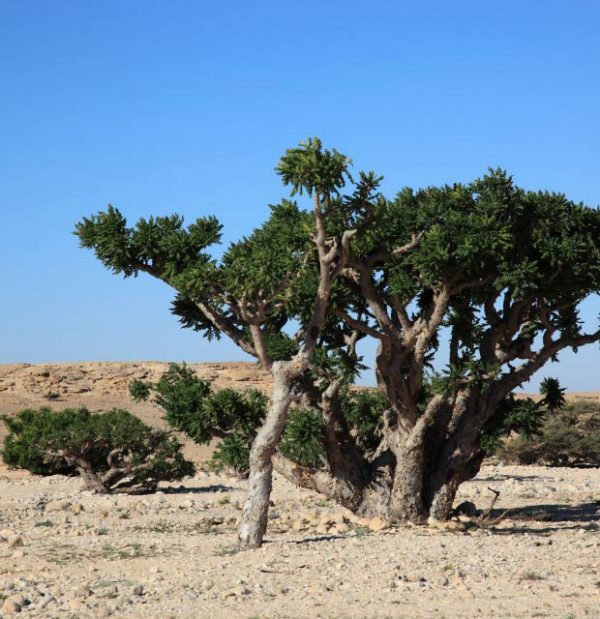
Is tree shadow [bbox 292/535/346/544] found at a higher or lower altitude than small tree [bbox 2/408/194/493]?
lower

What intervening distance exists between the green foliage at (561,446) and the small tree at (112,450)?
582 inches

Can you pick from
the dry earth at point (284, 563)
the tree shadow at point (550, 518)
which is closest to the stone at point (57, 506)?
the dry earth at point (284, 563)

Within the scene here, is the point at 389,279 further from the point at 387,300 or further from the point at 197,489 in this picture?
the point at 197,489

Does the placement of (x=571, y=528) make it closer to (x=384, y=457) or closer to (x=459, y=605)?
(x=384, y=457)

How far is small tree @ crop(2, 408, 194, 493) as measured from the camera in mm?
21688

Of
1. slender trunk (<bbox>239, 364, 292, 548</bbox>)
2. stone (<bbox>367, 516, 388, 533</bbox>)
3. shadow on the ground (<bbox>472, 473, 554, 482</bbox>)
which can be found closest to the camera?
slender trunk (<bbox>239, 364, 292, 548</bbox>)

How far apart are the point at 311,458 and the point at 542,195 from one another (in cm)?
544

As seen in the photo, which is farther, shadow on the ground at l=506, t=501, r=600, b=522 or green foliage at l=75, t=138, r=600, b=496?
shadow on the ground at l=506, t=501, r=600, b=522

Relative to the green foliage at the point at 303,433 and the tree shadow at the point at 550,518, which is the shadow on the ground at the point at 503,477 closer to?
the tree shadow at the point at 550,518

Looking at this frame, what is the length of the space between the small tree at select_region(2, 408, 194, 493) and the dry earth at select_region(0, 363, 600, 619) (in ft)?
5.12

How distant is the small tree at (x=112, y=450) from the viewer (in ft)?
71.2

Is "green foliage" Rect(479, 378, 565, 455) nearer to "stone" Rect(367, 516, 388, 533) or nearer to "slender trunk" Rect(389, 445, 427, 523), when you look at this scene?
"slender trunk" Rect(389, 445, 427, 523)

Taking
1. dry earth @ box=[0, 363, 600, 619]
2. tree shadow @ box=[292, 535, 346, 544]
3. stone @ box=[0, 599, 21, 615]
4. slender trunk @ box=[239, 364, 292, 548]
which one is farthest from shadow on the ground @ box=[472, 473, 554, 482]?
stone @ box=[0, 599, 21, 615]

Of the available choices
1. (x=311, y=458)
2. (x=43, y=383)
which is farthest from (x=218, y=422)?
(x=43, y=383)
